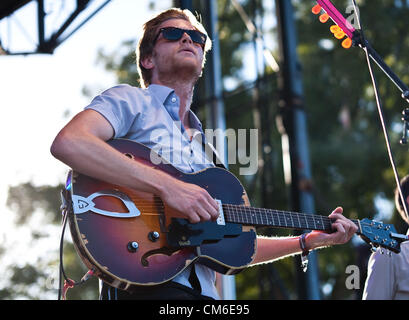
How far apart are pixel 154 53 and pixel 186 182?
3.09 ft

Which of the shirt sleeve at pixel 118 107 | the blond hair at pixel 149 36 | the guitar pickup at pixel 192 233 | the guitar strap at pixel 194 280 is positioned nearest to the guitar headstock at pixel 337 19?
the blond hair at pixel 149 36

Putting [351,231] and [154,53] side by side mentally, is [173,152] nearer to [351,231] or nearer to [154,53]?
[154,53]

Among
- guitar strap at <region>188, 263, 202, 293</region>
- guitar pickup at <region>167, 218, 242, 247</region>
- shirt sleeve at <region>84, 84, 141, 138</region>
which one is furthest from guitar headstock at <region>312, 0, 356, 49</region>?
guitar strap at <region>188, 263, 202, 293</region>

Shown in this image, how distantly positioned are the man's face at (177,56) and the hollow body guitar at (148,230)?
626 millimetres

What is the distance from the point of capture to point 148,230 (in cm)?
287

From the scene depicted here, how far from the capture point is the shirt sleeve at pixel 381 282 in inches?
134

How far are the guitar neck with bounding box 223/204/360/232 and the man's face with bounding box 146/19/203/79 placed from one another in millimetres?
827

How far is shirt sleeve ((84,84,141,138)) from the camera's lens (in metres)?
2.99

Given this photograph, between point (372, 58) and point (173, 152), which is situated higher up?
point (372, 58)

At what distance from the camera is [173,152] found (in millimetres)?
3172

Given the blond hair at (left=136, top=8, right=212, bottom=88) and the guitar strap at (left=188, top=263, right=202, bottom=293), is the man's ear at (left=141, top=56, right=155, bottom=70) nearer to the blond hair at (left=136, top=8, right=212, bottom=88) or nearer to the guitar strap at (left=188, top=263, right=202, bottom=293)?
the blond hair at (left=136, top=8, right=212, bottom=88)
